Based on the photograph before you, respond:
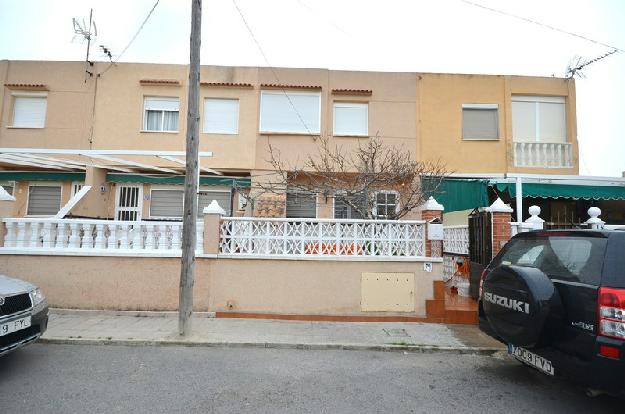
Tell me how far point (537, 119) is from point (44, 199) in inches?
687

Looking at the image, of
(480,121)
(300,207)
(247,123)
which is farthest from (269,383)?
(480,121)

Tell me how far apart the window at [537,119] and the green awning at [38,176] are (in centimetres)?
1528

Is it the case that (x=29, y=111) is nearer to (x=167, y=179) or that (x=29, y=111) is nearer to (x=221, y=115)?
(x=167, y=179)

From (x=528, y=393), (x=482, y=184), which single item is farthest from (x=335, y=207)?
(x=528, y=393)

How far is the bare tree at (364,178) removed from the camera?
867 cm

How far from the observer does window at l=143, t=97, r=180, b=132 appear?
40.6 ft

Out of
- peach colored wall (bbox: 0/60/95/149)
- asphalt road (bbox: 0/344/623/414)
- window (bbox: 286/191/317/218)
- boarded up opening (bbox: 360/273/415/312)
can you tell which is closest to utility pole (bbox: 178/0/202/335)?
asphalt road (bbox: 0/344/623/414)

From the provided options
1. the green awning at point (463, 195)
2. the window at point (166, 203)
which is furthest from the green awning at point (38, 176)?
the green awning at point (463, 195)

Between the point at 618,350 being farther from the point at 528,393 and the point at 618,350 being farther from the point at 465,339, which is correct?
the point at 465,339

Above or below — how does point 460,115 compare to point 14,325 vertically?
above

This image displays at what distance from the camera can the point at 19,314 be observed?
170 inches

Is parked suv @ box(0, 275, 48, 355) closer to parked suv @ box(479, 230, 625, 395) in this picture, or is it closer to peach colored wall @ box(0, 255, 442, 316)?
peach colored wall @ box(0, 255, 442, 316)

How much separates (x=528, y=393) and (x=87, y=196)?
12456mm

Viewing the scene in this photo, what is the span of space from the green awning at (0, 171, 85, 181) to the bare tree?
622 cm
